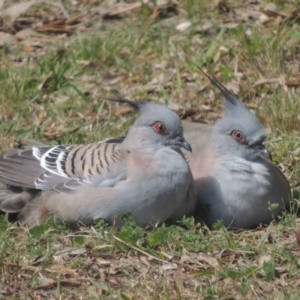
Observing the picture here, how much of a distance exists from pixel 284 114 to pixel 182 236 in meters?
2.36

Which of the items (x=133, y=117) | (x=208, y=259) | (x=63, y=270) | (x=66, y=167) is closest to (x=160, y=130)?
(x=66, y=167)

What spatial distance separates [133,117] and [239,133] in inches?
79.1

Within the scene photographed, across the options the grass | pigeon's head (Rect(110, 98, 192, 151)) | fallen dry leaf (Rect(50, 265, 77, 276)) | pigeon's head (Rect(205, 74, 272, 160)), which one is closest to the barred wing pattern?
pigeon's head (Rect(110, 98, 192, 151))

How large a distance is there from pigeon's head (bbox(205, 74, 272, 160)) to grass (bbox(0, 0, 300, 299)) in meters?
0.53

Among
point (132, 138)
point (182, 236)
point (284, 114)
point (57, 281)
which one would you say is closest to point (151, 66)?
point (284, 114)

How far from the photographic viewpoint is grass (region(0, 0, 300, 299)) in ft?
16.9

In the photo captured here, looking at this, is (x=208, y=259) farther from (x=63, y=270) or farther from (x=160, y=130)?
(x=160, y=130)

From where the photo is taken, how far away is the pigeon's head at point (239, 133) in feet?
20.5

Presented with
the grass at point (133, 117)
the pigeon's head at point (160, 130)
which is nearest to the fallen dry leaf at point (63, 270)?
the grass at point (133, 117)

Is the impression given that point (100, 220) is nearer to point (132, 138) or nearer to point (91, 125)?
point (132, 138)

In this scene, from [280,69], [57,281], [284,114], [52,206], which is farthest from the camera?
[280,69]

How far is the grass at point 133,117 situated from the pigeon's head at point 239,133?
529 millimetres

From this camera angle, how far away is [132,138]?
6227 mm

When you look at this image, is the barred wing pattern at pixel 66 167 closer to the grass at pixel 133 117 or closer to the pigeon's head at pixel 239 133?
the grass at pixel 133 117
